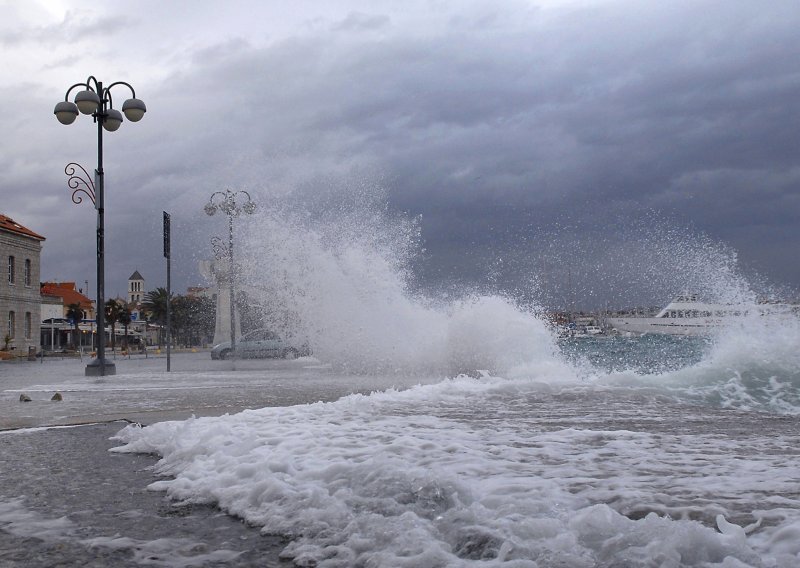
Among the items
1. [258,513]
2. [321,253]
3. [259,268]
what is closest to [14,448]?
Result: [258,513]

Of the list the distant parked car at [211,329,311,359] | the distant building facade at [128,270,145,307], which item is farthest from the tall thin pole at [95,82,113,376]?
the distant building facade at [128,270,145,307]

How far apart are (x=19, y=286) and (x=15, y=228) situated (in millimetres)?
4222

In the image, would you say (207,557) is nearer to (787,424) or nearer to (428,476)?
(428,476)

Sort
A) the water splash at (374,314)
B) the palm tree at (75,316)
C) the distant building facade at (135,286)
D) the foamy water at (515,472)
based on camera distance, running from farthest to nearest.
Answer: the distant building facade at (135,286), the palm tree at (75,316), the water splash at (374,314), the foamy water at (515,472)

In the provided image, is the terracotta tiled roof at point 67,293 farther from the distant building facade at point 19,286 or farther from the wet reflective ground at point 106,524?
the wet reflective ground at point 106,524

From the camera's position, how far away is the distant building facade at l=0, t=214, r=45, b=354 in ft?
161

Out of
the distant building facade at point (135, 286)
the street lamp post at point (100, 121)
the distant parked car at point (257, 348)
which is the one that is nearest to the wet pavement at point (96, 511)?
the street lamp post at point (100, 121)

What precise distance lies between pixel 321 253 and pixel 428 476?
16003 mm

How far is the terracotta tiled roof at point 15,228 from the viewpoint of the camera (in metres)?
48.8

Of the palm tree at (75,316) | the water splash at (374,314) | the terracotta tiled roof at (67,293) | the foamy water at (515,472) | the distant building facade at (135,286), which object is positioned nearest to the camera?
the foamy water at (515,472)

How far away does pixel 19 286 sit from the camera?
51.1 meters

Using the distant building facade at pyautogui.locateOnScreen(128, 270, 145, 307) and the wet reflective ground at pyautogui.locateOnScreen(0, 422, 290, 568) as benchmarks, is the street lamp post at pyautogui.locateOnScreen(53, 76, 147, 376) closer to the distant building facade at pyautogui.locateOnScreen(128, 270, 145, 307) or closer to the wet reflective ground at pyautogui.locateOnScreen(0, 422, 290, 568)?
the wet reflective ground at pyautogui.locateOnScreen(0, 422, 290, 568)

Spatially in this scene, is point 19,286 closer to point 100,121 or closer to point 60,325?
point 60,325

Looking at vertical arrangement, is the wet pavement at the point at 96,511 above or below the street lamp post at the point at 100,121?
below
